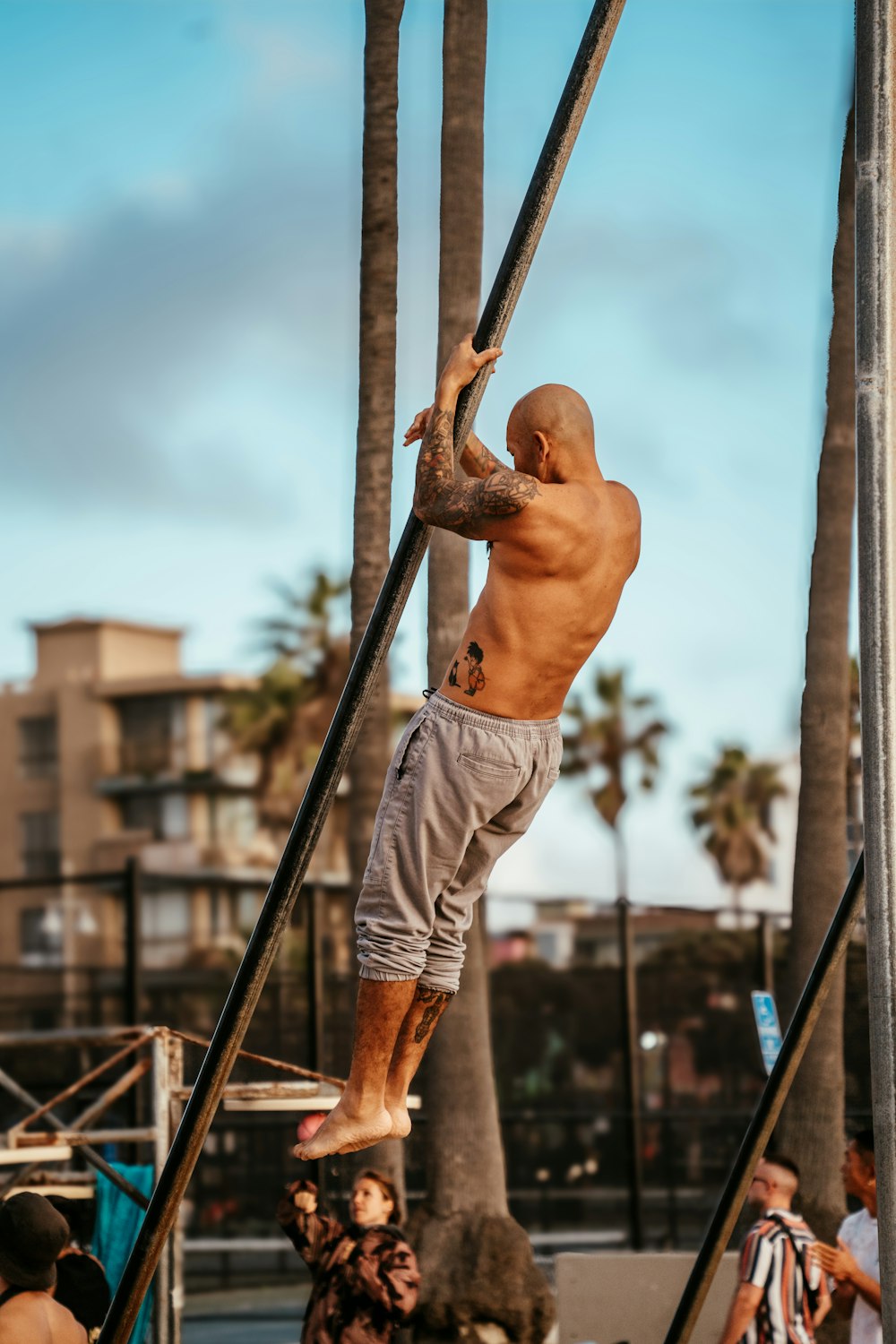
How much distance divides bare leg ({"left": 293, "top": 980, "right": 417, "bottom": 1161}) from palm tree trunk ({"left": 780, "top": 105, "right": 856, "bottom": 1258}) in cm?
770

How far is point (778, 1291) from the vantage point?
7391 mm

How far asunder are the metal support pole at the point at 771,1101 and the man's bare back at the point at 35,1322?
206cm

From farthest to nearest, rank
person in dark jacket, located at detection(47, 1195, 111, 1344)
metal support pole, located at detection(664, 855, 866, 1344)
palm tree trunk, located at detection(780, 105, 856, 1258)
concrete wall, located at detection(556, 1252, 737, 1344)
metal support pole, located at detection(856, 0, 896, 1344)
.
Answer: palm tree trunk, located at detection(780, 105, 856, 1258)
concrete wall, located at detection(556, 1252, 737, 1344)
person in dark jacket, located at detection(47, 1195, 111, 1344)
metal support pole, located at detection(664, 855, 866, 1344)
metal support pole, located at detection(856, 0, 896, 1344)

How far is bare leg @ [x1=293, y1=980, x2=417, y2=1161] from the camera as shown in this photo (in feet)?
14.7

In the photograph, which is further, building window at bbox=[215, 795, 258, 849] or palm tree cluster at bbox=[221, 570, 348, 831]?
building window at bbox=[215, 795, 258, 849]

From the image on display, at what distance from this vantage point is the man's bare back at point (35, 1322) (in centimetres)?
556

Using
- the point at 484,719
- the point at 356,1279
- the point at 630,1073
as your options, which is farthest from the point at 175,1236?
the point at 630,1073

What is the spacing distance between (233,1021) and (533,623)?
4.14 feet

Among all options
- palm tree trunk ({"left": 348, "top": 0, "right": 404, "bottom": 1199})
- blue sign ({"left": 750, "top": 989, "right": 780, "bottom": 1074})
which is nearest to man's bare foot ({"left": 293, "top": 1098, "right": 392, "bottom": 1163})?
blue sign ({"left": 750, "top": 989, "right": 780, "bottom": 1074})

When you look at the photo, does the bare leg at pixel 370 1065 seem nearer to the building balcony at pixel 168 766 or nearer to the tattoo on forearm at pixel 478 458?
the tattoo on forearm at pixel 478 458

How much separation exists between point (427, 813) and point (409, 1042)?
617 millimetres

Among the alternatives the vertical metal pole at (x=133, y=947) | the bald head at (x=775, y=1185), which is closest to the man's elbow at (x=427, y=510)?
the bald head at (x=775, y=1185)

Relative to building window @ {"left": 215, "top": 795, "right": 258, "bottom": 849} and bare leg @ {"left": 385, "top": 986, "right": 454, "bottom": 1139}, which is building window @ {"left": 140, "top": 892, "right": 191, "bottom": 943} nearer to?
building window @ {"left": 215, "top": 795, "right": 258, "bottom": 849}

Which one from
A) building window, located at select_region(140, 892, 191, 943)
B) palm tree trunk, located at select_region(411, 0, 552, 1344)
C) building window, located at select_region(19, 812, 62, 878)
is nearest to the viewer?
palm tree trunk, located at select_region(411, 0, 552, 1344)
